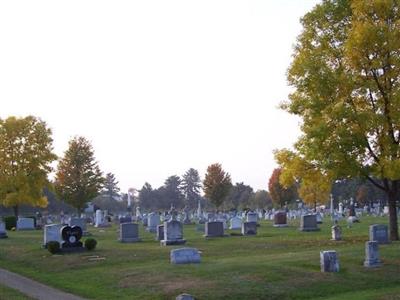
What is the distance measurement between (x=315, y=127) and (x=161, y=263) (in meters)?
9.12

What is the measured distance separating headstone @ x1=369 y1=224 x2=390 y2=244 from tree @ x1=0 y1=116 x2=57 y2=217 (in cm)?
3145

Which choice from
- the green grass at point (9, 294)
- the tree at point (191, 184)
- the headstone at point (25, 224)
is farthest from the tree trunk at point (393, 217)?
the tree at point (191, 184)

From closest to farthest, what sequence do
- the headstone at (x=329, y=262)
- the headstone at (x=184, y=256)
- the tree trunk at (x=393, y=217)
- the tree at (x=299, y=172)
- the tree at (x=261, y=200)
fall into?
the headstone at (x=329, y=262) → the headstone at (x=184, y=256) → the tree trunk at (x=393, y=217) → the tree at (x=299, y=172) → the tree at (x=261, y=200)

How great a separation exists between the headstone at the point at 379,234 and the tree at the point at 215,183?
47.0 metres

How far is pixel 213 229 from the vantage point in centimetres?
3284

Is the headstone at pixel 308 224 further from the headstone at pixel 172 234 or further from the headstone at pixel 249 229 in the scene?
the headstone at pixel 172 234

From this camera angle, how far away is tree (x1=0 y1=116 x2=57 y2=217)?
48.2 metres

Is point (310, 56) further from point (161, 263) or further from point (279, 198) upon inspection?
point (279, 198)

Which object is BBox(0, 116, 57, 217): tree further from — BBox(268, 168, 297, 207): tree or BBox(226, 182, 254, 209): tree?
BBox(226, 182, 254, 209): tree

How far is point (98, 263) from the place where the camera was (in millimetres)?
21859

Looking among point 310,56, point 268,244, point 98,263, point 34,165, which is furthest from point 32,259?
point 34,165

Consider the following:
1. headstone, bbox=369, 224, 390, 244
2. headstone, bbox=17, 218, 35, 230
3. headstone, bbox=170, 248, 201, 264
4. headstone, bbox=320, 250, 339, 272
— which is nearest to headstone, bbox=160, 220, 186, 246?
headstone, bbox=170, 248, 201, 264

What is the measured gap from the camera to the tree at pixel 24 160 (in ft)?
158

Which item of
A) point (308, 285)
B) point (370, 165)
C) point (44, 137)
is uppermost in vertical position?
point (44, 137)
